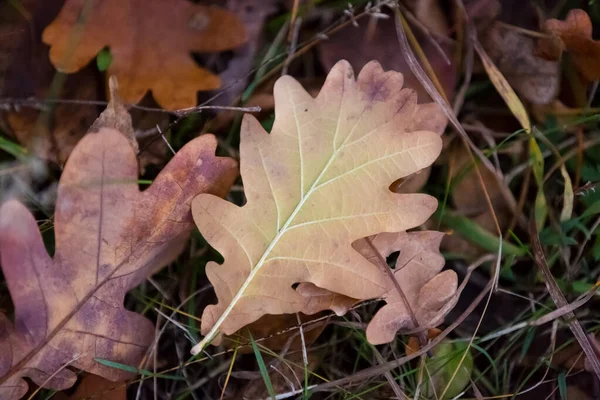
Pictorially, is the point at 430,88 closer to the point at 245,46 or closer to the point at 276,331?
the point at 245,46

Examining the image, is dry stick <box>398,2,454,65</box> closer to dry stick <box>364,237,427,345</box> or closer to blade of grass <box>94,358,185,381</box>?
dry stick <box>364,237,427,345</box>

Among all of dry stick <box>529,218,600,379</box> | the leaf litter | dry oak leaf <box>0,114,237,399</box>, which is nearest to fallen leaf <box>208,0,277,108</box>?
the leaf litter

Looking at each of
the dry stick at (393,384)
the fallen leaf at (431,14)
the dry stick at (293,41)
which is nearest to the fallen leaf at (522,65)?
the fallen leaf at (431,14)

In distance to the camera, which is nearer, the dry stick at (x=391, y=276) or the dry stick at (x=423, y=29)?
the dry stick at (x=391, y=276)

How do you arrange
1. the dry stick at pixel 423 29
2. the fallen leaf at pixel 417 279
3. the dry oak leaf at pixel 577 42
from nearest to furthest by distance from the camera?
the fallen leaf at pixel 417 279, the dry oak leaf at pixel 577 42, the dry stick at pixel 423 29

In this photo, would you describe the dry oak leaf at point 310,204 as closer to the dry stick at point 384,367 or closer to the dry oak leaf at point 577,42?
the dry stick at point 384,367

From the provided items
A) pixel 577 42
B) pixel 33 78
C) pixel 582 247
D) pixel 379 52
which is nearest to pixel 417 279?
pixel 582 247
